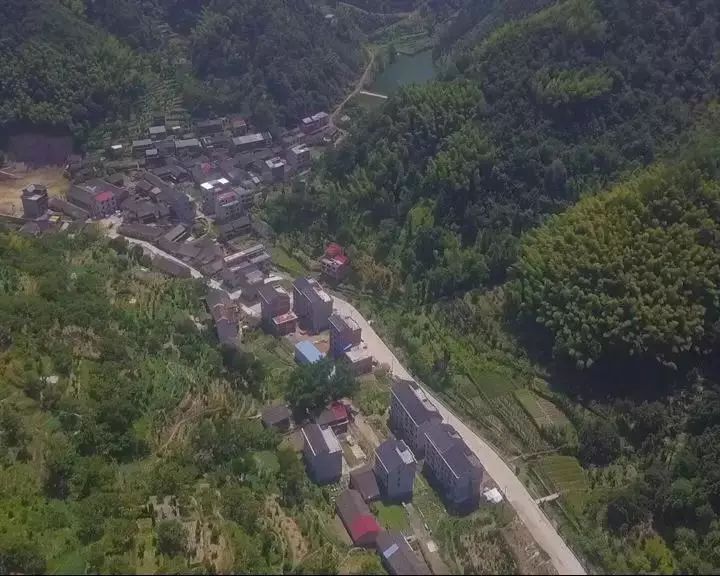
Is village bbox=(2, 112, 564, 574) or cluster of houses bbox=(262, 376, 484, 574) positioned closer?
cluster of houses bbox=(262, 376, 484, 574)

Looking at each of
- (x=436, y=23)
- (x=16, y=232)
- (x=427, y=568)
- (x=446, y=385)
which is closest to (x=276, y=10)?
(x=436, y=23)

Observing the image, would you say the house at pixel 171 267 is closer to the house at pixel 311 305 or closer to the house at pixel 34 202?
the house at pixel 311 305

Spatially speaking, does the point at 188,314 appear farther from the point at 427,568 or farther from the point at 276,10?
the point at 276,10

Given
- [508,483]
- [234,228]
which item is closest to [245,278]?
[234,228]

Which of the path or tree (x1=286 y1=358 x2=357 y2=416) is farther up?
the path

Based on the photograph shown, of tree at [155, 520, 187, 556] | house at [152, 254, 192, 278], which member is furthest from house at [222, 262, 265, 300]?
tree at [155, 520, 187, 556]

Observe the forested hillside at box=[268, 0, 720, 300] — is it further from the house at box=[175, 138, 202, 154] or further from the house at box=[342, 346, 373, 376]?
the house at box=[175, 138, 202, 154]
